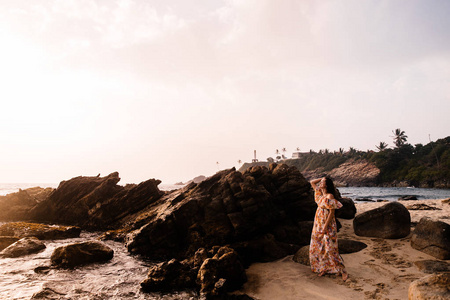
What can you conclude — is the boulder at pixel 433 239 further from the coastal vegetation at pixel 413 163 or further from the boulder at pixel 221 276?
the coastal vegetation at pixel 413 163

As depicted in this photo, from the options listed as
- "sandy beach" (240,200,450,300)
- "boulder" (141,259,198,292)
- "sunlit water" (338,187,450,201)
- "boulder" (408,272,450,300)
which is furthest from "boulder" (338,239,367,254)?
"sunlit water" (338,187,450,201)

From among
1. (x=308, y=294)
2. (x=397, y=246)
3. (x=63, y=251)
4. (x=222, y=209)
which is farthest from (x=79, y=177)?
(x=397, y=246)

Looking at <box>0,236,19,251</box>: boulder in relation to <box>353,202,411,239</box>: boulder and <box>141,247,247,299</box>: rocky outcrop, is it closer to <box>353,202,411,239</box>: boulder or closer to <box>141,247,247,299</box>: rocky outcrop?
<box>141,247,247,299</box>: rocky outcrop

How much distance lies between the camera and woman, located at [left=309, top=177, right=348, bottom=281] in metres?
7.92

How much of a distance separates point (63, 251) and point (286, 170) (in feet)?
40.6

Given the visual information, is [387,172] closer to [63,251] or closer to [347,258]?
[347,258]

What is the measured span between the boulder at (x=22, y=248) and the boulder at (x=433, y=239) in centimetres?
1747

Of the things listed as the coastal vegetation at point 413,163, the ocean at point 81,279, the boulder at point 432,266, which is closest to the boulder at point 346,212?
the boulder at point 432,266

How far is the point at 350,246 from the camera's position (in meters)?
10.1

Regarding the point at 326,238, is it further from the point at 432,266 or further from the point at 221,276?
the point at 221,276

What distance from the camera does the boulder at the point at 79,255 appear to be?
1027cm

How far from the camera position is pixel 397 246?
9.88 meters

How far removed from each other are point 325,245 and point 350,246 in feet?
9.72

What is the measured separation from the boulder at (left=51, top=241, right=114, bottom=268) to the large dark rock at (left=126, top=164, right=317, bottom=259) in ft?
5.12
